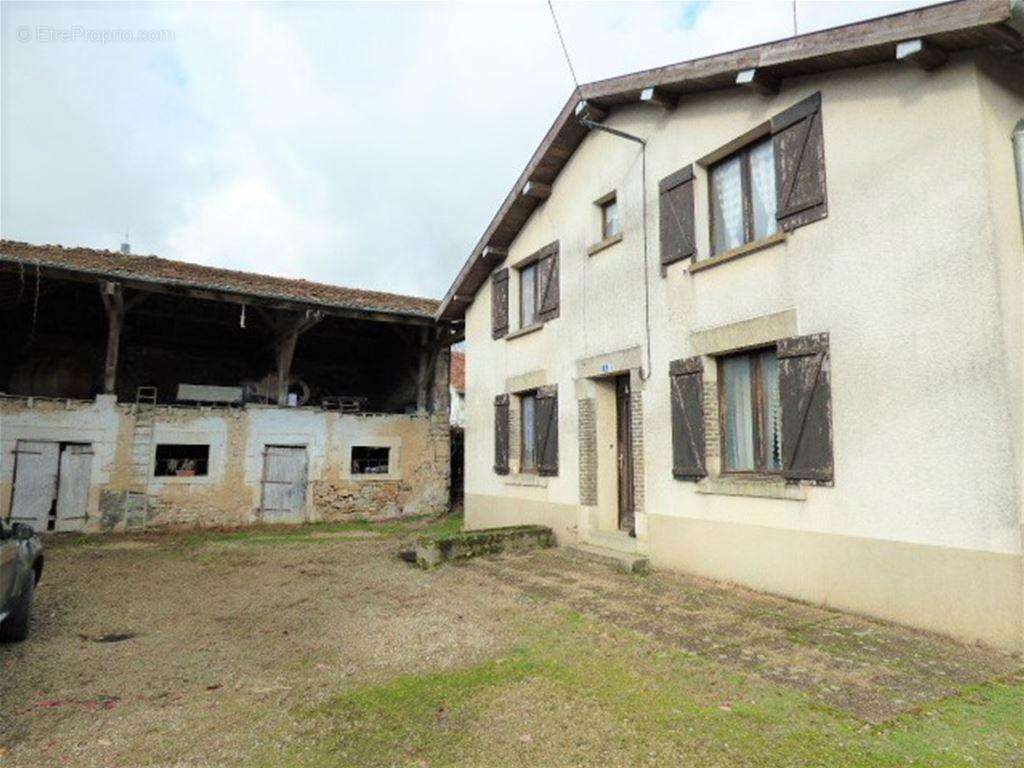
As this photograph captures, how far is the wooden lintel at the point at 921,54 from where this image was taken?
17.3ft

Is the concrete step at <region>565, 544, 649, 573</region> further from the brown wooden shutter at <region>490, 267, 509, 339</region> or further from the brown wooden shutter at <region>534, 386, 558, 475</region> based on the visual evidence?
the brown wooden shutter at <region>490, 267, 509, 339</region>

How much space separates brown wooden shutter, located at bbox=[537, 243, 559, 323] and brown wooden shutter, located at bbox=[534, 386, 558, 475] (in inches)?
51.0

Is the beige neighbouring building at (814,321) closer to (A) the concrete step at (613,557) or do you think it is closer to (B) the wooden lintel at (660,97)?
(B) the wooden lintel at (660,97)

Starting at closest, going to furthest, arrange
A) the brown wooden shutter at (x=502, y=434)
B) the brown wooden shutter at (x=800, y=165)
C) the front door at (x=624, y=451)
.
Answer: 1. the brown wooden shutter at (x=800, y=165)
2. the front door at (x=624, y=451)
3. the brown wooden shutter at (x=502, y=434)

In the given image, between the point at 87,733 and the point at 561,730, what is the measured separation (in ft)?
8.96

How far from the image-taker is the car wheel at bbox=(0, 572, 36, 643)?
5.37 metres

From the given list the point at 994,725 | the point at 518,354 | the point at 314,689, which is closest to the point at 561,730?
the point at 314,689

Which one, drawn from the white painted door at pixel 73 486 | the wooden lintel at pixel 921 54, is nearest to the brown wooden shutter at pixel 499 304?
the wooden lintel at pixel 921 54

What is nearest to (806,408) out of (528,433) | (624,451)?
(624,451)

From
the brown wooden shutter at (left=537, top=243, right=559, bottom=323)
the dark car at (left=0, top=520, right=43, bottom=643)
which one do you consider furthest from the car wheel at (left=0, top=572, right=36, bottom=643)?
the brown wooden shutter at (left=537, top=243, right=559, bottom=323)

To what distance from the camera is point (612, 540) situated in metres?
9.06

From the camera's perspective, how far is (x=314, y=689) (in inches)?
171

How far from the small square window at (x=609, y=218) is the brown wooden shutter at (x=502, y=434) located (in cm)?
373

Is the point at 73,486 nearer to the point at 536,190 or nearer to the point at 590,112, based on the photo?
the point at 536,190
